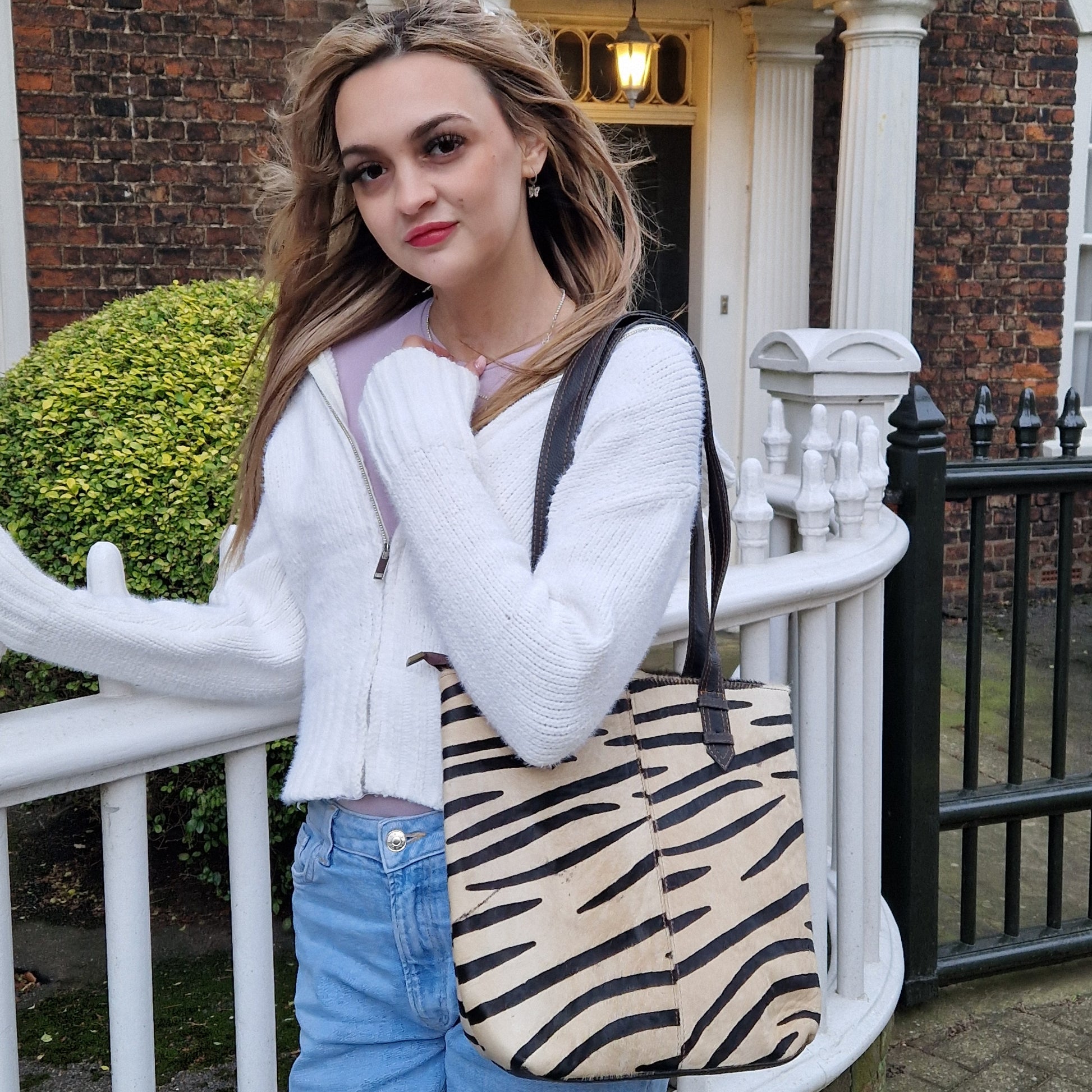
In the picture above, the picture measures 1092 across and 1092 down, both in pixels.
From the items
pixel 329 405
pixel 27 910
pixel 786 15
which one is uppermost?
pixel 786 15

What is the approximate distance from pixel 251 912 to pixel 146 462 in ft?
5.79

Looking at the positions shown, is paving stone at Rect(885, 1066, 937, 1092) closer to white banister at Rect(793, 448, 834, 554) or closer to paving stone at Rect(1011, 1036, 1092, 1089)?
paving stone at Rect(1011, 1036, 1092, 1089)

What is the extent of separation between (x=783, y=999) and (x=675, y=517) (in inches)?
21.8

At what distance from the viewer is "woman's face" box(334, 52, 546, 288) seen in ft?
4.64

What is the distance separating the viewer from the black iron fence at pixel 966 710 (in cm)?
292

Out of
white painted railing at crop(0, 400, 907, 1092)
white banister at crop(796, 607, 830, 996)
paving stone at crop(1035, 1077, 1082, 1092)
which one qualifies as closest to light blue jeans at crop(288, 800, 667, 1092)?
white painted railing at crop(0, 400, 907, 1092)

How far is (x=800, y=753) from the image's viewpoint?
91.4 inches

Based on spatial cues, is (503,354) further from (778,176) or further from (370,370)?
(778,176)

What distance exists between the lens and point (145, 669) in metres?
1.39

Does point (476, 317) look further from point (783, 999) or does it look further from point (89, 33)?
point (89, 33)

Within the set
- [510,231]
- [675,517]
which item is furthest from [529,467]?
[510,231]

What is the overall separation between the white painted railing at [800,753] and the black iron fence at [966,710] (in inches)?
8.9

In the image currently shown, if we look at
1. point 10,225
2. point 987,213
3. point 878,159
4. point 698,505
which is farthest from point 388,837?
point 987,213

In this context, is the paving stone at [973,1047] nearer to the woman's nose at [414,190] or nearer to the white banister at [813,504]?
the white banister at [813,504]
